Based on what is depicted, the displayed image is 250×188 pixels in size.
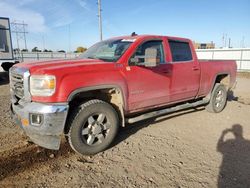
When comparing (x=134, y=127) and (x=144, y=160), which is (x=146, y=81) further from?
(x=144, y=160)

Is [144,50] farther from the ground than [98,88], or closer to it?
farther from the ground

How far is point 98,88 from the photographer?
362cm

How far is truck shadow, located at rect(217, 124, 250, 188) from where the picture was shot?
3043 millimetres

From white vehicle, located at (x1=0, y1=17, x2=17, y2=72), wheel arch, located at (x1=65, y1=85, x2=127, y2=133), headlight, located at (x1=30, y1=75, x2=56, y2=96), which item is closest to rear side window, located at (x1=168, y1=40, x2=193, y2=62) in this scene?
wheel arch, located at (x1=65, y1=85, x2=127, y2=133)

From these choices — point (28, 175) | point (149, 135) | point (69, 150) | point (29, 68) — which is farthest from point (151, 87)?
point (28, 175)

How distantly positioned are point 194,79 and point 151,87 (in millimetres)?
1589

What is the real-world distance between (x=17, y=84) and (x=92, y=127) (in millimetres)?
1442

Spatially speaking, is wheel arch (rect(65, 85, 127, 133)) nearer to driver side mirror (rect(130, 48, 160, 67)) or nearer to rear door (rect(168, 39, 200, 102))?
driver side mirror (rect(130, 48, 160, 67))

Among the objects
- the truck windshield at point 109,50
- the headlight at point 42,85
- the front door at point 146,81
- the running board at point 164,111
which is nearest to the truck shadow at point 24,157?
the headlight at point 42,85

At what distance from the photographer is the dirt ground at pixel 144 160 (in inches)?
120

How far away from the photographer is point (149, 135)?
15.3 feet

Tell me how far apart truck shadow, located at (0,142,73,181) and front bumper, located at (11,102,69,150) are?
380 millimetres

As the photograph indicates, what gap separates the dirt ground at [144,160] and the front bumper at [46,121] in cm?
42

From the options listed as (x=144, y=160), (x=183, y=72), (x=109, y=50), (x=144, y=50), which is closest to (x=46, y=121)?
(x=144, y=160)
